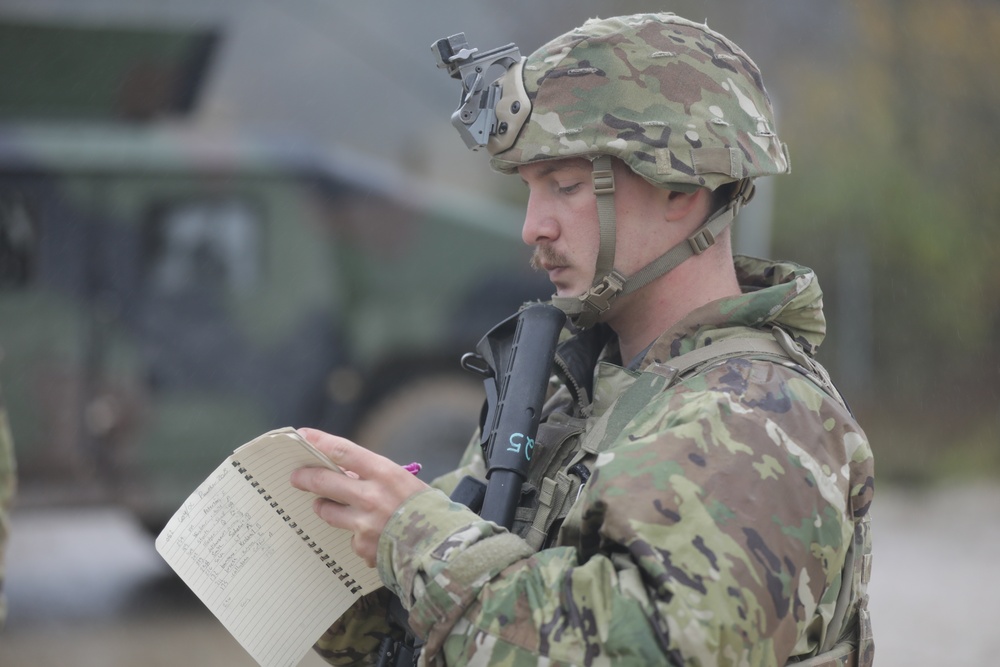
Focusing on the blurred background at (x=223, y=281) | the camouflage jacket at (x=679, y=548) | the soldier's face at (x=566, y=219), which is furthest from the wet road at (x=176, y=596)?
the camouflage jacket at (x=679, y=548)

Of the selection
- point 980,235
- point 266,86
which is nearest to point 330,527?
point 266,86

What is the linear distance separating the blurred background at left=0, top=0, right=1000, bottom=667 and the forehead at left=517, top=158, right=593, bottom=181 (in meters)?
3.80

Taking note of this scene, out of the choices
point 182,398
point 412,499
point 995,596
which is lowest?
point 995,596

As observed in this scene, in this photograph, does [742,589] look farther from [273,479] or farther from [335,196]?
[335,196]

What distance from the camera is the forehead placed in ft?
6.89

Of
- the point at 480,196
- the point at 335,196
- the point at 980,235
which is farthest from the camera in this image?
the point at 980,235

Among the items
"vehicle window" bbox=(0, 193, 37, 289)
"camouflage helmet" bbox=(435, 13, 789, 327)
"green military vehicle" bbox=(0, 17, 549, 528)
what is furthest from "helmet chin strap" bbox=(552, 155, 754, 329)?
"vehicle window" bbox=(0, 193, 37, 289)

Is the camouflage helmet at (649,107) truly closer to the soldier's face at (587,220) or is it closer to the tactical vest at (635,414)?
the soldier's face at (587,220)

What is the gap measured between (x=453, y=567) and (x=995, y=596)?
540 centimetres

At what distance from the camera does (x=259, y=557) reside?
2.03m

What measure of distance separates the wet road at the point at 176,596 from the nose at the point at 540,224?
11.9ft

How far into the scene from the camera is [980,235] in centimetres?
1199

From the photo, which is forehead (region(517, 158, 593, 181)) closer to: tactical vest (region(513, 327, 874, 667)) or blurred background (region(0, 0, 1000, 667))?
tactical vest (region(513, 327, 874, 667))

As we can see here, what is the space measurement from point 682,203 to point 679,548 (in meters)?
0.70
